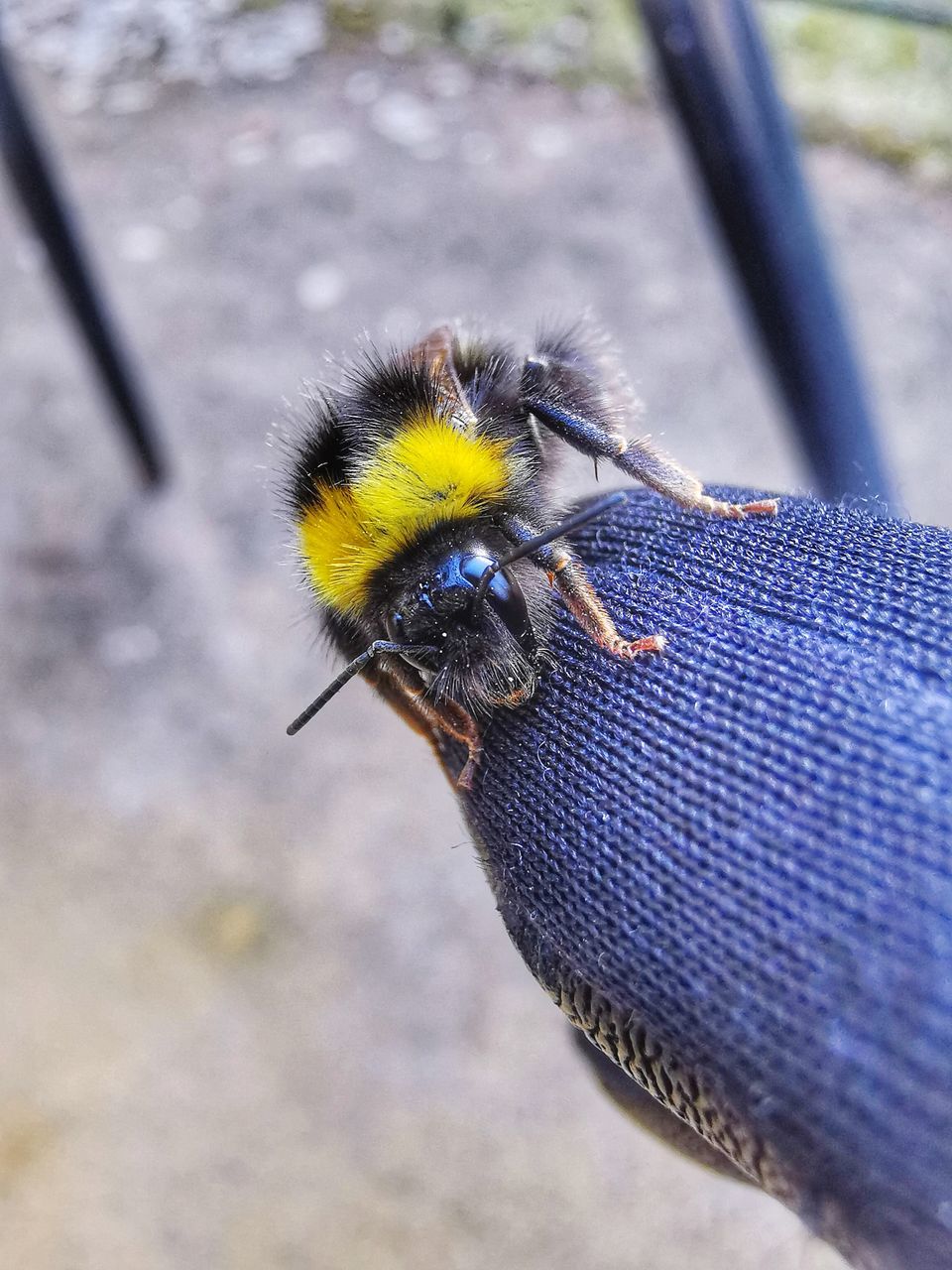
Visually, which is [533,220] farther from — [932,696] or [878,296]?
[932,696]

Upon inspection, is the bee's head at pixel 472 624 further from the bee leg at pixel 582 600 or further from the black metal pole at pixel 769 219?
the black metal pole at pixel 769 219

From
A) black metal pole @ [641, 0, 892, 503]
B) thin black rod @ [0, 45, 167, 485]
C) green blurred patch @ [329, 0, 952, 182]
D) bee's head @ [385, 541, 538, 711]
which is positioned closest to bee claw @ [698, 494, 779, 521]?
bee's head @ [385, 541, 538, 711]

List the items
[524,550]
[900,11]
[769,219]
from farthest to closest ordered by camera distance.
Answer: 1. [900,11]
2. [769,219]
3. [524,550]

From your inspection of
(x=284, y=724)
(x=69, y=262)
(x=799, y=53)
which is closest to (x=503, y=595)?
(x=284, y=724)

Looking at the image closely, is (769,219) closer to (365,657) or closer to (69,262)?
(365,657)

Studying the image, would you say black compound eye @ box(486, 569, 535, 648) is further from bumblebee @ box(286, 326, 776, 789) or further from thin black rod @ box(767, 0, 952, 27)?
thin black rod @ box(767, 0, 952, 27)

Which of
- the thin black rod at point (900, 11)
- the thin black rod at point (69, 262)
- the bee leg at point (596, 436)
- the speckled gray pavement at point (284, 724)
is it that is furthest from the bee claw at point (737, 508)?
the thin black rod at point (69, 262)

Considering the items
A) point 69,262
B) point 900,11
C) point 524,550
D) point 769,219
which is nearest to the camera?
point 524,550
